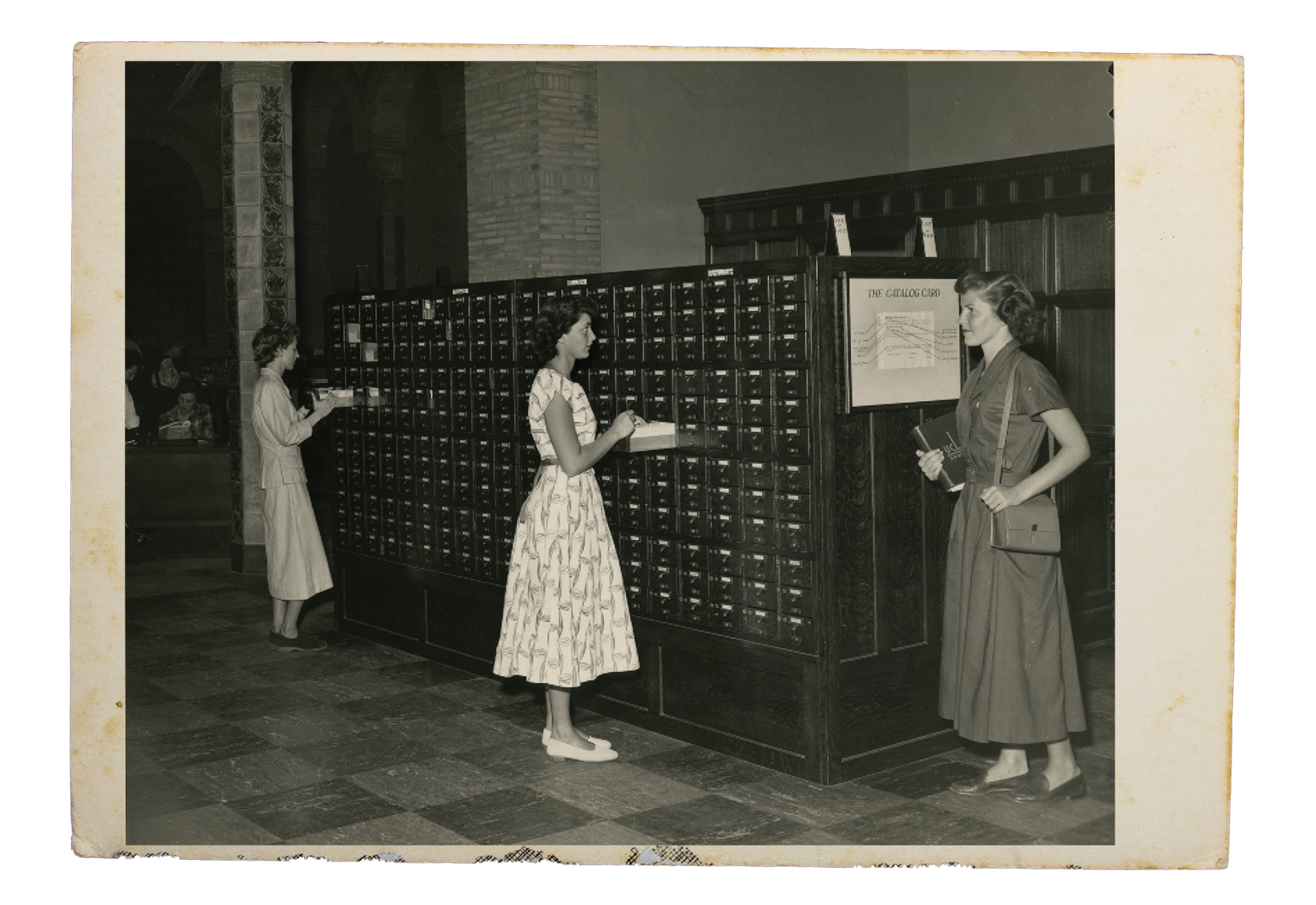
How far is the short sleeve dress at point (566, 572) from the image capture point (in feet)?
17.1

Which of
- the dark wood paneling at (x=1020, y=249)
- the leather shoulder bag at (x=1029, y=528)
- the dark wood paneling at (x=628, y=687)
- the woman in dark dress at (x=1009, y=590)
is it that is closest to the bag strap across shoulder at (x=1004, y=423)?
the woman in dark dress at (x=1009, y=590)

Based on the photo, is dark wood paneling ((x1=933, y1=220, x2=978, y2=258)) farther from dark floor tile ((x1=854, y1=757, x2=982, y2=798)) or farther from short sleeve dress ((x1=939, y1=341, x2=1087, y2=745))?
dark floor tile ((x1=854, y1=757, x2=982, y2=798))

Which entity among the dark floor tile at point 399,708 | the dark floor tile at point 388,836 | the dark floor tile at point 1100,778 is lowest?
the dark floor tile at point 388,836

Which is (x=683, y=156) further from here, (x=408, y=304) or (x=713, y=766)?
(x=713, y=766)

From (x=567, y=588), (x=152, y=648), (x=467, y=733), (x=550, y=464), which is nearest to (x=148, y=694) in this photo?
(x=152, y=648)

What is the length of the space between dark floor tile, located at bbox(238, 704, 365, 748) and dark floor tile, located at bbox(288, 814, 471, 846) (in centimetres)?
101

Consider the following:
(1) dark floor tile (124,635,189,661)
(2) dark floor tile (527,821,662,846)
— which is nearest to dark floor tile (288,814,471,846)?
(2) dark floor tile (527,821,662,846)

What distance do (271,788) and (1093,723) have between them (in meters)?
3.34

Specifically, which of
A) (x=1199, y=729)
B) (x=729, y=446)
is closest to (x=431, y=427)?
(x=729, y=446)

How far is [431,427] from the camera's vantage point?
692cm

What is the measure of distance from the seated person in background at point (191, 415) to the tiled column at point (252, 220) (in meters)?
0.24

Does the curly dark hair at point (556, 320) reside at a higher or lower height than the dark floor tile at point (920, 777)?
higher

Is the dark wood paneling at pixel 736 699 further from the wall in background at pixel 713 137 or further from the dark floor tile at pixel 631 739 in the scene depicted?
the wall in background at pixel 713 137

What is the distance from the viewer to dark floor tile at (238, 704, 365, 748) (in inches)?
222
